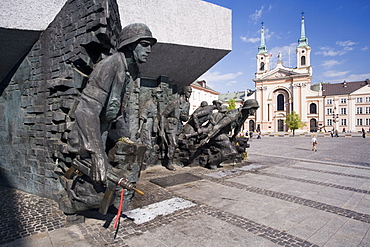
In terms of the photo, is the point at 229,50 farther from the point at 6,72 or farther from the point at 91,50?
the point at 6,72

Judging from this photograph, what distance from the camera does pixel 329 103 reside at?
180 feet

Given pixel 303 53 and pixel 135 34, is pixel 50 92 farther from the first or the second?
pixel 303 53

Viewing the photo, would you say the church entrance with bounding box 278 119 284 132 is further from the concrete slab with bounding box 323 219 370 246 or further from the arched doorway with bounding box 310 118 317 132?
the concrete slab with bounding box 323 219 370 246

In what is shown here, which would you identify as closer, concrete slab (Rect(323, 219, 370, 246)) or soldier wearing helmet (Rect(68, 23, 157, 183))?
soldier wearing helmet (Rect(68, 23, 157, 183))

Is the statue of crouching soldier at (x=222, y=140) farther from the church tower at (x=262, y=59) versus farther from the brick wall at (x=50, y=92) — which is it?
the church tower at (x=262, y=59)

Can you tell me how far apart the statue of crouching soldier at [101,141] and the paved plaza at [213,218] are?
Result: 0.49 metres

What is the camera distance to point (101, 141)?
304cm

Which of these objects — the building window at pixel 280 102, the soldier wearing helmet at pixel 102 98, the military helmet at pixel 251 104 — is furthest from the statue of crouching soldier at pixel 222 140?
the building window at pixel 280 102

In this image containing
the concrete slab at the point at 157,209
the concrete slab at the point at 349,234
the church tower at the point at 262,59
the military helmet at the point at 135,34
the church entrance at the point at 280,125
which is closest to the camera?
the concrete slab at the point at 349,234

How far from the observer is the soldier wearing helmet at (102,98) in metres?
2.94

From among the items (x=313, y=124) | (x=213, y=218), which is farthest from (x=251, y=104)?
(x=313, y=124)

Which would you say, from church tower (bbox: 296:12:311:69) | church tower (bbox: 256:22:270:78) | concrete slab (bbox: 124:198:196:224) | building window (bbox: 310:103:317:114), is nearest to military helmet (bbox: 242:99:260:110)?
concrete slab (bbox: 124:198:196:224)

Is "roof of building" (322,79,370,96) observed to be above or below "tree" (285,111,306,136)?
above

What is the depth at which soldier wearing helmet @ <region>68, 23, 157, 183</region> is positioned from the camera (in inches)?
116
